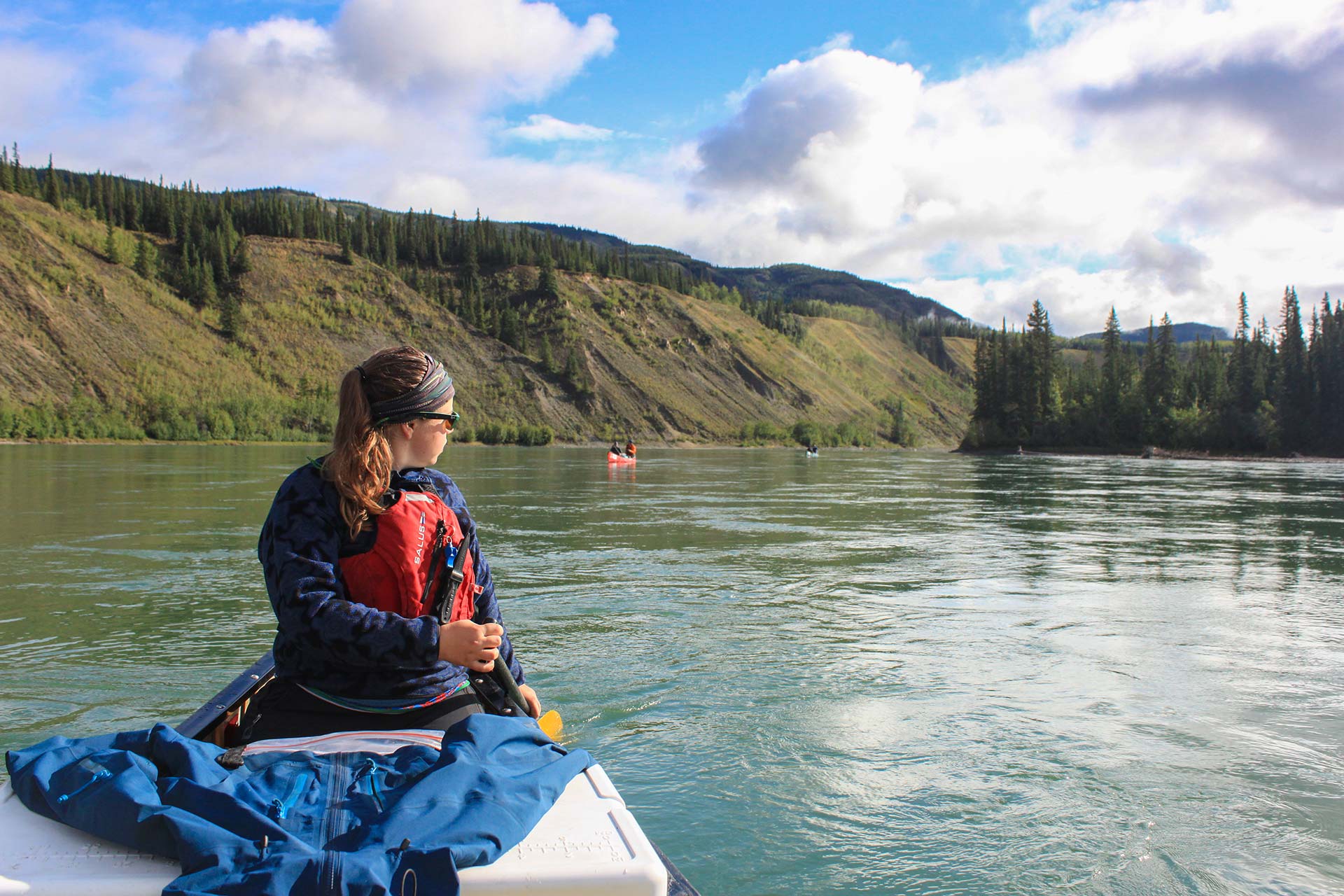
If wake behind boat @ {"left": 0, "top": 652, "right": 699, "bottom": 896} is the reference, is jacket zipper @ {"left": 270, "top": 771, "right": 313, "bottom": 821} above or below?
above

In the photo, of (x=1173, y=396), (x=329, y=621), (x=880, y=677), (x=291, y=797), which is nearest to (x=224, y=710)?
(x=329, y=621)

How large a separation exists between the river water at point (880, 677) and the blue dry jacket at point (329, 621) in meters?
1.92

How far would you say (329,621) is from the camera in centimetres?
323

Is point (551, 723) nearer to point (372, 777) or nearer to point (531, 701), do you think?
point (531, 701)

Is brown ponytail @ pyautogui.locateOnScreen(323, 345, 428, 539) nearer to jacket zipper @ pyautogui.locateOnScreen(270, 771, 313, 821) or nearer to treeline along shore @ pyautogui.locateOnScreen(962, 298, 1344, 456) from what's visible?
jacket zipper @ pyautogui.locateOnScreen(270, 771, 313, 821)

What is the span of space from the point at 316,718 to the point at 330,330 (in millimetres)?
113959

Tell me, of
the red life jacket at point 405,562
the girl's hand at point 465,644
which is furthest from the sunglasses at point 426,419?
the girl's hand at point 465,644

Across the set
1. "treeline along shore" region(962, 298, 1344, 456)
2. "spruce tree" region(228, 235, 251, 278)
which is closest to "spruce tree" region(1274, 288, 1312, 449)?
"treeline along shore" region(962, 298, 1344, 456)

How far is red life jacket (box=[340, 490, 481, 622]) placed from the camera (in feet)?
11.2

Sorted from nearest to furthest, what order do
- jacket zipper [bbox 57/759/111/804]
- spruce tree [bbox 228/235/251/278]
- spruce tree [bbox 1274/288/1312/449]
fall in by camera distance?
jacket zipper [bbox 57/759/111/804] → spruce tree [bbox 1274/288/1312/449] → spruce tree [bbox 228/235/251/278]

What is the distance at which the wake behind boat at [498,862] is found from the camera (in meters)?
2.34

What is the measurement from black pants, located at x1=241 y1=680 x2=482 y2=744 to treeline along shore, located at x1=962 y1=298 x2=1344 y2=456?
3885 inches

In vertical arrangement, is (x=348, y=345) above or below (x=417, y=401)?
above

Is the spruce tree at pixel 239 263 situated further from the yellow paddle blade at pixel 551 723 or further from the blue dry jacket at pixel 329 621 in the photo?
the blue dry jacket at pixel 329 621
